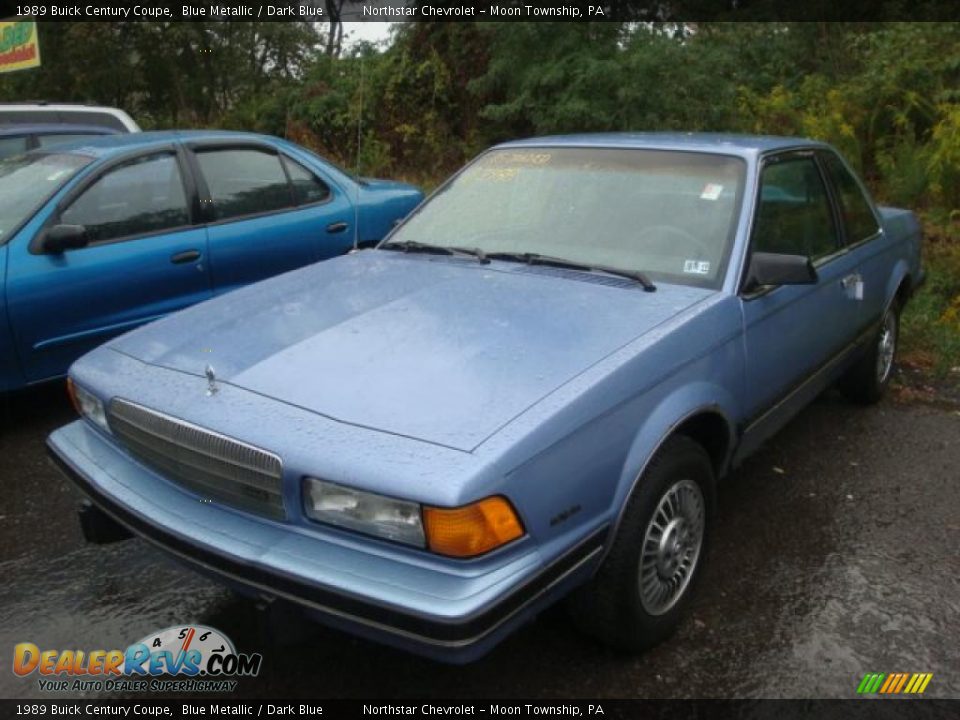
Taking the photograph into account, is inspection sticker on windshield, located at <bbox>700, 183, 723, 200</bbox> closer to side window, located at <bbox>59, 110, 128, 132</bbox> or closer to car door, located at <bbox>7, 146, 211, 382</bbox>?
car door, located at <bbox>7, 146, 211, 382</bbox>

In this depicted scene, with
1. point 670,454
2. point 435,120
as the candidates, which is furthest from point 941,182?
point 435,120

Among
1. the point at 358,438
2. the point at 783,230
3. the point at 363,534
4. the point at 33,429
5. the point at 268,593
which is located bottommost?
the point at 33,429

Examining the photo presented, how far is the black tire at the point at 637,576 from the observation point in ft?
8.07

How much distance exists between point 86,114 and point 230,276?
421 centimetres

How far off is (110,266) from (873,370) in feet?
14.0

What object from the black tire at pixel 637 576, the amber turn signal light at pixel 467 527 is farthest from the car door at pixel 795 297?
the amber turn signal light at pixel 467 527

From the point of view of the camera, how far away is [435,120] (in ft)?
43.5

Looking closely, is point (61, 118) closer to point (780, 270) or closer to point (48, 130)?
point (48, 130)

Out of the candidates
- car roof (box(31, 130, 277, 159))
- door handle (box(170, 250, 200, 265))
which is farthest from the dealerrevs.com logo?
car roof (box(31, 130, 277, 159))

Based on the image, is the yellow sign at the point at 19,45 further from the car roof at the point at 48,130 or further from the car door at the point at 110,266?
the car door at the point at 110,266

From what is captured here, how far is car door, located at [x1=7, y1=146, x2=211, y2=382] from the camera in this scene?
440cm

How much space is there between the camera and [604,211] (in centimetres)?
344

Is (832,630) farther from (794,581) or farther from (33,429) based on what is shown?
(33,429)

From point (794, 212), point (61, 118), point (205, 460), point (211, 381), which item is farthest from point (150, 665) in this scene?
point (61, 118)
